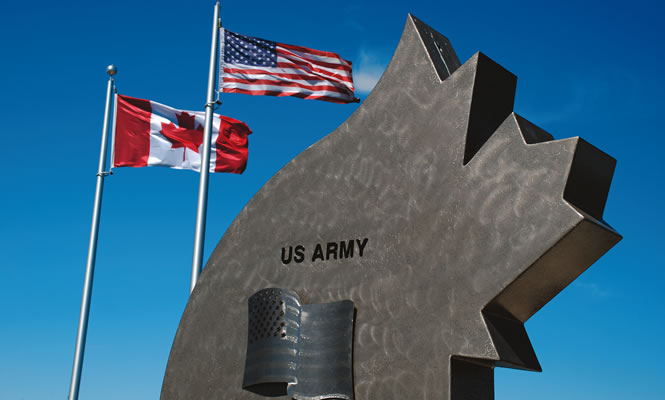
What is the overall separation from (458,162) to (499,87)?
0.91 meters

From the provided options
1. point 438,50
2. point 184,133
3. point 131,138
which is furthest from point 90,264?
point 438,50

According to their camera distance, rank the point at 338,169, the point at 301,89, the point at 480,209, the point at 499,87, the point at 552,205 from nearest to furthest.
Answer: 1. the point at 552,205
2. the point at 480,209
3. the point at 499,87
4. the point at 338,169
5. the point at 301,89

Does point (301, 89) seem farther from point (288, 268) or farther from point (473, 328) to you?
point (473, 328)

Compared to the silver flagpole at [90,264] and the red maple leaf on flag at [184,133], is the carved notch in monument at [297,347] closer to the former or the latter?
the red maple leaf on flag at [184,133]

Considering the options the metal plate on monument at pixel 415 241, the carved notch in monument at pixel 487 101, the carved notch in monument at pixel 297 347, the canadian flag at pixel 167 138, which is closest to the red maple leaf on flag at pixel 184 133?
the canadian flag at pixel 167 138

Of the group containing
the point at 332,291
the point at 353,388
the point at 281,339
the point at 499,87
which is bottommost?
the point at 353,388

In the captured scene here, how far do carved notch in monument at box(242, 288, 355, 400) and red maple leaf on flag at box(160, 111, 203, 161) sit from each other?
6.22 metres

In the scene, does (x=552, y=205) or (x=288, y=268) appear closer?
(x=552, y=205)

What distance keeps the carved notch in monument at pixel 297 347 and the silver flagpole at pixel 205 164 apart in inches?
133

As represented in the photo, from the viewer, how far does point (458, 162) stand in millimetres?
6027

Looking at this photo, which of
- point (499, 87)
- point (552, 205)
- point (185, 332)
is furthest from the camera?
point (185, 332)

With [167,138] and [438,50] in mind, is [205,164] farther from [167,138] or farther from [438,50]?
[438,50]

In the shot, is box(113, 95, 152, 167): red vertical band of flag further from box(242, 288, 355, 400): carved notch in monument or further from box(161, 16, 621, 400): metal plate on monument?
box(242, 288, 355, 400): carved notch in monument

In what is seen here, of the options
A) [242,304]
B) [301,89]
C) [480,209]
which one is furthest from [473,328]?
[301,89]
